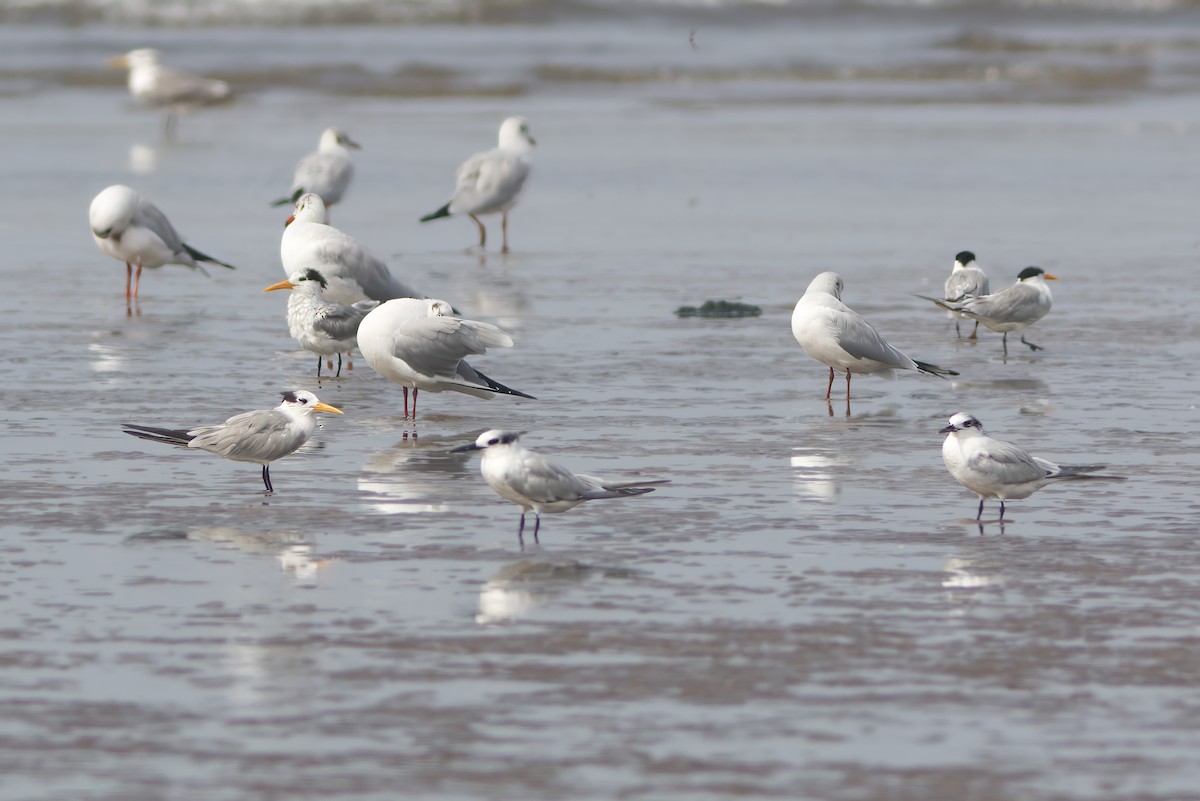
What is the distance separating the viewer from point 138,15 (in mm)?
56062

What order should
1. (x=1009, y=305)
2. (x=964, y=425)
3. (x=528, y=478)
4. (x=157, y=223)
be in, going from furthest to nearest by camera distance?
1. (x=157, y=223)
2. (x=1009, y=305)
3. (x=964, y=425)
4. (x=528, y=478)

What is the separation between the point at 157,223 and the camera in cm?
1742

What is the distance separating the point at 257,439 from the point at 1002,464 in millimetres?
3409

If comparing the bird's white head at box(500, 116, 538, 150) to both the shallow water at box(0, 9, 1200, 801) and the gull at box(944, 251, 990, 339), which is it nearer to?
the shallow water at box(0, 9, 1200, 801)

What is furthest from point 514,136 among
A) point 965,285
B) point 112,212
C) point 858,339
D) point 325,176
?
point 858,339

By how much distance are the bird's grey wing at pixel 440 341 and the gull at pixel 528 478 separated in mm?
2947

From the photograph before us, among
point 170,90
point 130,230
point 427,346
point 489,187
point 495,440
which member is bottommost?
point 495,440

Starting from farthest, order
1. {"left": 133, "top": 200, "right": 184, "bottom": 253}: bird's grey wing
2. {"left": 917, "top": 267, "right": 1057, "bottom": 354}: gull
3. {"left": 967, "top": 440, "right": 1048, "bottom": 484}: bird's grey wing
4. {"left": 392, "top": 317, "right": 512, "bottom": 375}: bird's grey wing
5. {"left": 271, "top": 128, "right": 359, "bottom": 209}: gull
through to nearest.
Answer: {"left": 271, "top": 128, "right": 359, "bottom": 209}: gull → {"left": 133, "top": 200, "right": 184, "bottom": 253}: bird's grey wing → {"left": 917, "top": 267, "right": 1057, "bottom": 354}: gull → {"left": 392, "top": 317, "right": 512, "bottom": 375}: bird's grey wing → {"left": 967, "top": 440, "right": 1048, "bottom": 484}: bird's grey wing

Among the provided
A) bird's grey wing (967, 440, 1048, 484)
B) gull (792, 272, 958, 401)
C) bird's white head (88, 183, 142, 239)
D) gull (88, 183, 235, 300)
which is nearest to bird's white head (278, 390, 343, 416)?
bird's grey wing (967, 440, 1048, 484)

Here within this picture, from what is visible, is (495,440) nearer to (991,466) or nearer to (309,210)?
(991,466)

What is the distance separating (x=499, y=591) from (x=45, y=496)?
2827 millimetres

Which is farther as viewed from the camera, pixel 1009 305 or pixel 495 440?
pixel 1009 305

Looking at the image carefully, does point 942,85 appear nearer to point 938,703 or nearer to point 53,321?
point 53,321

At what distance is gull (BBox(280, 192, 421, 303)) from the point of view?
14977mm
